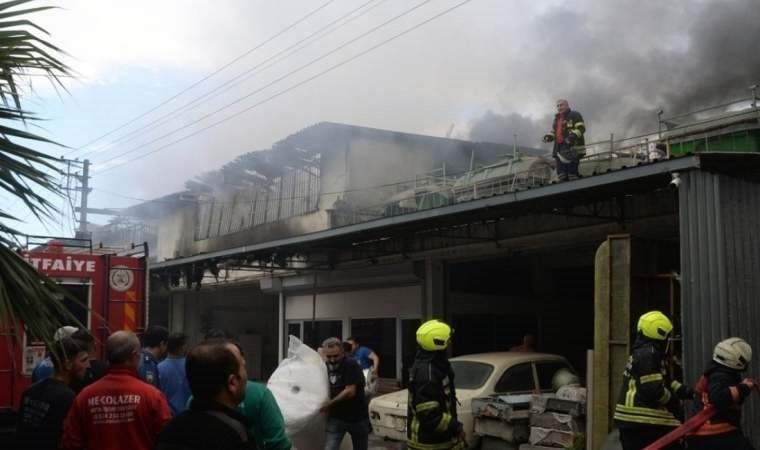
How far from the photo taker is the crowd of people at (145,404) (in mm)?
2477

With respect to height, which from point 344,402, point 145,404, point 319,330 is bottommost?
point 344,402

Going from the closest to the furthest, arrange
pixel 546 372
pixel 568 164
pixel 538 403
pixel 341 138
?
pixel 538 403
pixel 546 372
pixel 568 164
pixel 341 138

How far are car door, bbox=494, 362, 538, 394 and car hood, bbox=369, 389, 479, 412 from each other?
0.35 metres

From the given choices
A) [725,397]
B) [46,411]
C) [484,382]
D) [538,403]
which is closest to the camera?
[46,411]

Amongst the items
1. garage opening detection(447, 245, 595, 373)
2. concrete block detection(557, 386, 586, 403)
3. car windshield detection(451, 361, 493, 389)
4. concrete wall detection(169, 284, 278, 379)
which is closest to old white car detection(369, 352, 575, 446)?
car windshield detection(451, 361, 493, 389)

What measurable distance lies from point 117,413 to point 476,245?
951cm

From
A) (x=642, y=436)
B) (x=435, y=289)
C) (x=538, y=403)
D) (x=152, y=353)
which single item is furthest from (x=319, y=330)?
(x=642, y=436)

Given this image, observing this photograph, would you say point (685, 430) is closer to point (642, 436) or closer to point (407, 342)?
point (642, 436)

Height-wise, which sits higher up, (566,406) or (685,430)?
(685,430)

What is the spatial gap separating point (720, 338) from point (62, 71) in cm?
587

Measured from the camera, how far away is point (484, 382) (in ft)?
31.6

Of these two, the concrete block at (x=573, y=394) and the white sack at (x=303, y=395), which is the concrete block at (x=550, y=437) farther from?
the white sack at (x=303, y=395)

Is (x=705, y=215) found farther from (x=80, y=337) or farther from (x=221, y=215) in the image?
(x=221, y=215)

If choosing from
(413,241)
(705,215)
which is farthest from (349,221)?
(705,215)
